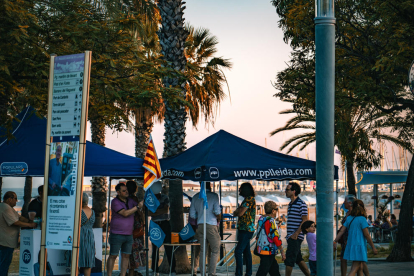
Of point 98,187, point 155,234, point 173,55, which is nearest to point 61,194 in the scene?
point 155,234

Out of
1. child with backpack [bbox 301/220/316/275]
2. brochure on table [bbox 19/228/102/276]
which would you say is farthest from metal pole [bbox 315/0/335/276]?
brochure on table [bbox 19/228/102/276]

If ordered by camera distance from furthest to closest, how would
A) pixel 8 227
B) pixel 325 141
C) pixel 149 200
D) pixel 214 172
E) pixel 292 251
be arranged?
pixel 149 200, pixel 292 251, pixel 214 172, pixel 8 227, pixel 325 141

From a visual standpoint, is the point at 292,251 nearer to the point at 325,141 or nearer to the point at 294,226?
the point at 294,226

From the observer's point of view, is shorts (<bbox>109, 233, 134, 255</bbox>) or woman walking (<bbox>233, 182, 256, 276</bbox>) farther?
woman walking (<bbox>233, 182, 256, 276</bbox>)

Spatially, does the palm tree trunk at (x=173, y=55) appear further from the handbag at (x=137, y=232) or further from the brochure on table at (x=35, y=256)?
the brochure on table at (x=35, y=256)

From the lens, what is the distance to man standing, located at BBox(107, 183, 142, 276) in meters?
10.1

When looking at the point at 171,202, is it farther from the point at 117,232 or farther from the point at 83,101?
the point at 83,101

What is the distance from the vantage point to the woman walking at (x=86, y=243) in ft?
30.5

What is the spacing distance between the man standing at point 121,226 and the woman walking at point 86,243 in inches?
24.7

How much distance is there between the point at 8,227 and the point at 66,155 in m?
4.30

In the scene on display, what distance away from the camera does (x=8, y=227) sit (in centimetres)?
916

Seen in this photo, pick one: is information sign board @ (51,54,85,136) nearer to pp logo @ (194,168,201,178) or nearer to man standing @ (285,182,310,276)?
pp logo @ (194,168,201,178)

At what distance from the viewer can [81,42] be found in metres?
10.3

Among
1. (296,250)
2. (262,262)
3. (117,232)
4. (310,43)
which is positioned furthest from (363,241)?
(310,43)
